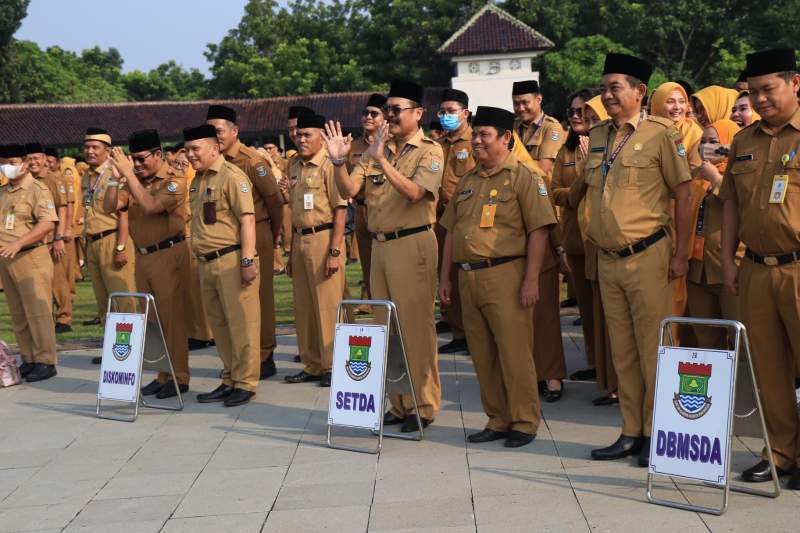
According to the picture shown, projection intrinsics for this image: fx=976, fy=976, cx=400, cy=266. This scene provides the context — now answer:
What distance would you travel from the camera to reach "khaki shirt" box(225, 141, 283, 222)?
8.94 meters

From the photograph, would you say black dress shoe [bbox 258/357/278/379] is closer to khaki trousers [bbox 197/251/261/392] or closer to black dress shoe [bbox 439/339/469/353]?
khaki trousers [bbox 197/251/261/392]

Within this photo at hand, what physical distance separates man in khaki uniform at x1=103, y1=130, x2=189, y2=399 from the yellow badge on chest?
324 cm

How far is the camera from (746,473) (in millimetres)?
5270

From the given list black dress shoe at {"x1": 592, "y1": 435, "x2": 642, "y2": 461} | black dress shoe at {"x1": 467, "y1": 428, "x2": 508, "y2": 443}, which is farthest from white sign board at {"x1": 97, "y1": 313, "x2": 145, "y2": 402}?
black dress shoe at {"x1": 592, "y1": 435, "x2": 642, "y2": 461}

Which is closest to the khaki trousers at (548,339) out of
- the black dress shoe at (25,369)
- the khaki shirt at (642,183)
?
the khaki shirt at (642,183)

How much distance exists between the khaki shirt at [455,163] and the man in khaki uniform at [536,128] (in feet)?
1.99

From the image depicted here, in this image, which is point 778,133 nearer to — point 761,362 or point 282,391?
point 761,362

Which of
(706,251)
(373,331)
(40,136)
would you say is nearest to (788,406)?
(706,251)

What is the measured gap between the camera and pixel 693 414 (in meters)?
5.03

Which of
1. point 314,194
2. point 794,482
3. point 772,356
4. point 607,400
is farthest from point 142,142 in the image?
point 794,482

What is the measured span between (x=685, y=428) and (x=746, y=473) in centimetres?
54

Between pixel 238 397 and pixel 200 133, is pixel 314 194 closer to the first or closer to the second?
pixel 200 133

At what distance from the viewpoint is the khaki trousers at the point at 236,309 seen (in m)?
7.98

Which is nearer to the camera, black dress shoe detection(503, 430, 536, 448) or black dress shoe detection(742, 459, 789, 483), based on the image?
black dress shoe detection(742, 459, 789, 483)
